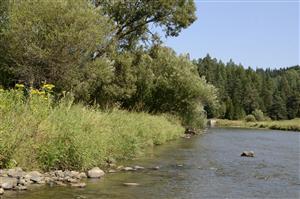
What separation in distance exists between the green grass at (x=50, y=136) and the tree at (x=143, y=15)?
1695cm

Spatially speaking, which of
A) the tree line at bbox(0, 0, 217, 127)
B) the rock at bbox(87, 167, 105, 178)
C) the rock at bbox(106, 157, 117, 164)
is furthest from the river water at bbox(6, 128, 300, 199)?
the tree line at bbox(0, 0, 217, 127)

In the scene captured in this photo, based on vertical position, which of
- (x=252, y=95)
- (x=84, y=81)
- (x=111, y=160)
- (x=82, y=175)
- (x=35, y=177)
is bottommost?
(x=82, y=175)

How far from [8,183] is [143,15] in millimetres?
26215

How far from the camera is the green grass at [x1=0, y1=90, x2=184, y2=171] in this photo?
14.2 metres

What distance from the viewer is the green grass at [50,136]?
1420cm

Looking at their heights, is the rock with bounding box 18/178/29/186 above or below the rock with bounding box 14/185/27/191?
Answer: above

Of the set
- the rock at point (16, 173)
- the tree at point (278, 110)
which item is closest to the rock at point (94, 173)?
the rock at point (16, 173)

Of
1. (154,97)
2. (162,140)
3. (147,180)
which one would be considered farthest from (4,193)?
(154,97)

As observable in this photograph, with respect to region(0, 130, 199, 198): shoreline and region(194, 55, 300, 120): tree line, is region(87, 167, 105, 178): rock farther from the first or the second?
region(194, 55, 300, 120): tree line

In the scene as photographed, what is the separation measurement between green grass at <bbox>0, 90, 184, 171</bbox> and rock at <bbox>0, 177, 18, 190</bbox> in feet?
3.20

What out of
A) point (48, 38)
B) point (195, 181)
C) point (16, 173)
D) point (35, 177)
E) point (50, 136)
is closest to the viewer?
point (16, 173)

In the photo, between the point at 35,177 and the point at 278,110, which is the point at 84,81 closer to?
the point at 35,177

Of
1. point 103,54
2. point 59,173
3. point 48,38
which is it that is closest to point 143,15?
point 103,54

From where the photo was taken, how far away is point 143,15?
37.1 meters
